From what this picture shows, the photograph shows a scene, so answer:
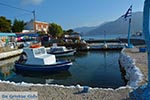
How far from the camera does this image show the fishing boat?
20594 millimetres

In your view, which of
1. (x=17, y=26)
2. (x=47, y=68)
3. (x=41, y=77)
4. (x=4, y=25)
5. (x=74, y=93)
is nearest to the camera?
(x=74, y=93)

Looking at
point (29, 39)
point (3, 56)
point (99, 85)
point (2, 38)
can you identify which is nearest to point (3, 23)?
point (29, 39)

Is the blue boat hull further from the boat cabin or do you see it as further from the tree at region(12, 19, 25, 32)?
the tree at region(12, 19, 25, 32)

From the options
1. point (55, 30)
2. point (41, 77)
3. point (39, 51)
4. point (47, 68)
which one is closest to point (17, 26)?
point (55, 30)

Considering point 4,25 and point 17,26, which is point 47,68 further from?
point 17,26

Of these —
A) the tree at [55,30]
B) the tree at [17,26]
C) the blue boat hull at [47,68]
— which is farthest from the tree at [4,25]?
the blue boat hull at [47,68]

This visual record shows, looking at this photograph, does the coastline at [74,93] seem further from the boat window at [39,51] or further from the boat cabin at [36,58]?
the boat window at [39,51]

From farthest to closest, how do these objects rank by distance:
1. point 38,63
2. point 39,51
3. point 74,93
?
point 39,51
point 38,63
point 74,93

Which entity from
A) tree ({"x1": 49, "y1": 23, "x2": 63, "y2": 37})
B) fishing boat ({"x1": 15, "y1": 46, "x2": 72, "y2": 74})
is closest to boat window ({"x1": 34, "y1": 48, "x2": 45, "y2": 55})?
fishing boat ({"x1": 15, "y1": 46, "x2": 72, "y2": 74})

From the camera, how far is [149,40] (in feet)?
22.8

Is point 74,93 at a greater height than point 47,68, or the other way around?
point 74,93

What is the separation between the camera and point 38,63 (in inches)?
834

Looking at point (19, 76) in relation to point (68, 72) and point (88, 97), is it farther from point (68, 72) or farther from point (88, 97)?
point (88, 97)

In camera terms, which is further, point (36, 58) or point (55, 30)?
point (55, 30)
